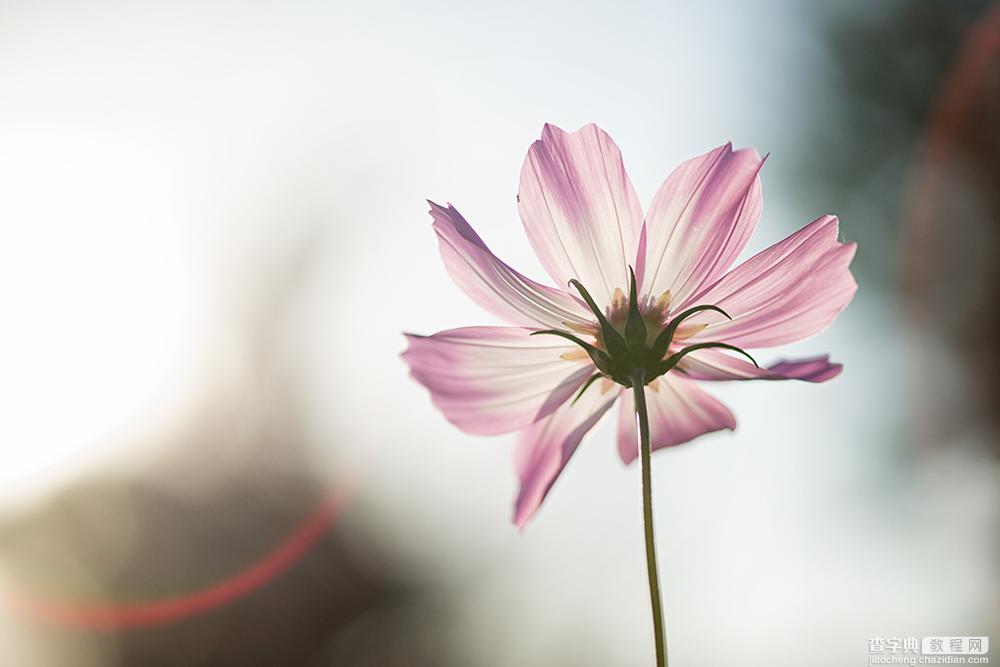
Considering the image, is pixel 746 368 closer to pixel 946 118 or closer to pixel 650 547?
pixel 650 547

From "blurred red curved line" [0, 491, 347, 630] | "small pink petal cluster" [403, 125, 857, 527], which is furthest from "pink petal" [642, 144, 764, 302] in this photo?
"blurred red curved line" [0, 491, 347, 630]

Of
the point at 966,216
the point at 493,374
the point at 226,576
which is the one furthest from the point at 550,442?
the point at 226,576

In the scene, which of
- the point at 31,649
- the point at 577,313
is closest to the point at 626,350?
the point at 577,313

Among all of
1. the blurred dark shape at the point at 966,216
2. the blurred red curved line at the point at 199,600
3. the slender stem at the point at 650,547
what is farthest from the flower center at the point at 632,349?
the blurred red curved line at the point at 199,600

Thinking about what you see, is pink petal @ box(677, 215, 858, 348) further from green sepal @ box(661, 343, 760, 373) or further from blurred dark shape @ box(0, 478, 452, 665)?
blurred dark shape @ box(0, 478, 452, 665)

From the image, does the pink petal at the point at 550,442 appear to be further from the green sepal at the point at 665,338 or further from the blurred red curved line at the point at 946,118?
the blurred red curved line at the point at 946,118
